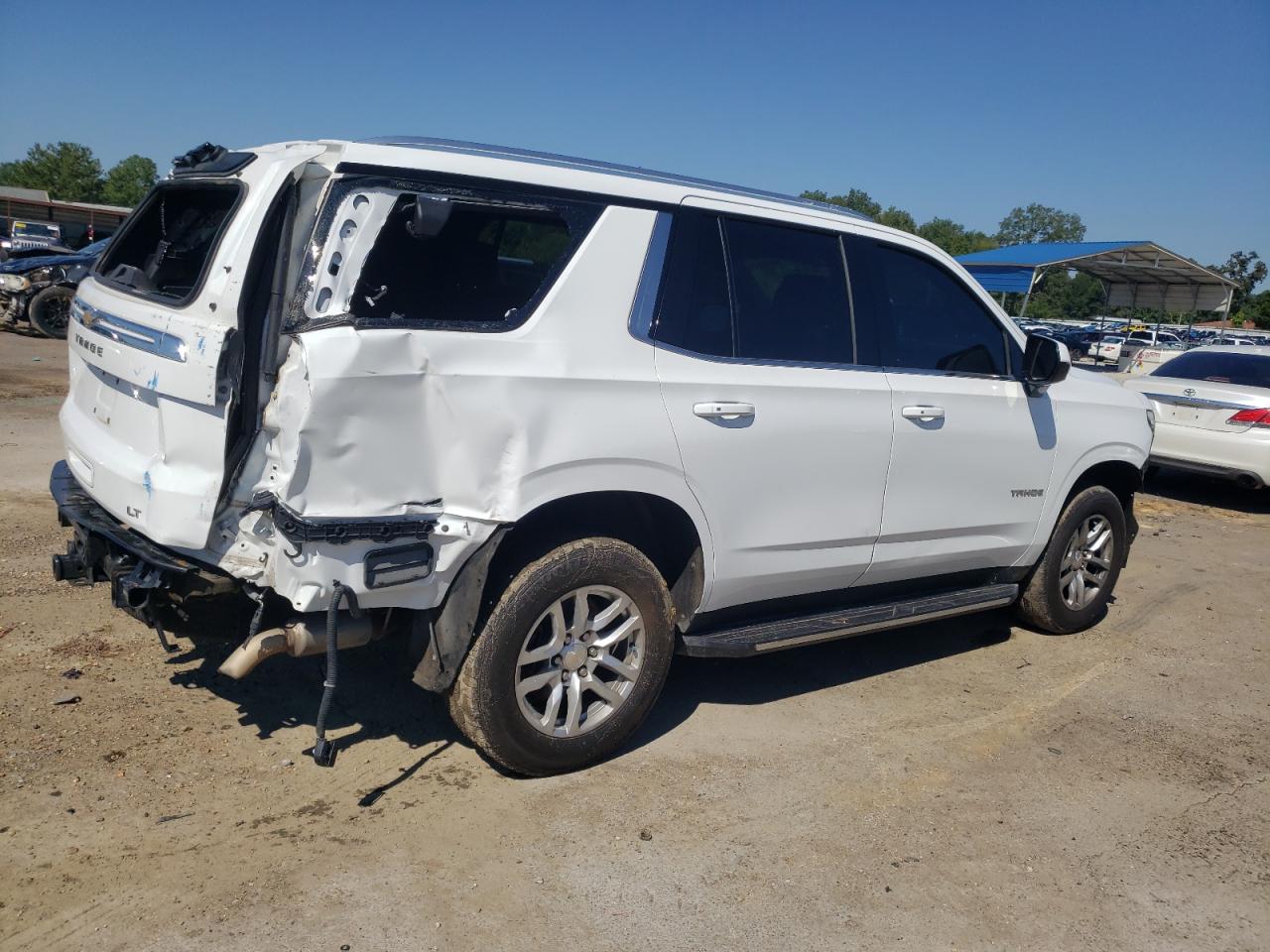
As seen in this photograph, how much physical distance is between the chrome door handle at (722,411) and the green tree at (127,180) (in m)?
98.8

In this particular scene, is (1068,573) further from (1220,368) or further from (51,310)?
(51,310)

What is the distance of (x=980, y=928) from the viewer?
317 centimetres

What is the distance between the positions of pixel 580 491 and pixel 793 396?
108 centimetres

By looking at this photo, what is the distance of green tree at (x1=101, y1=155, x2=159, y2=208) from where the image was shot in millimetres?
94231

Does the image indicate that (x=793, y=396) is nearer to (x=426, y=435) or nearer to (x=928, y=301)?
(x=928, y=301)

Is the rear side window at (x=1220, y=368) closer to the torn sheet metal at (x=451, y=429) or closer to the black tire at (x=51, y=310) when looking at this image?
the torn sheet metal at (x=451, y=429)

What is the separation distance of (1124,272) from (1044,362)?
21482 mm

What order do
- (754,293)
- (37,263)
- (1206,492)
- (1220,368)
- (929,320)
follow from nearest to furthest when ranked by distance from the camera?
(754,293) → (929,320) → (1220,368) → (1206,492) → (37,263)

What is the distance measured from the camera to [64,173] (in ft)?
296

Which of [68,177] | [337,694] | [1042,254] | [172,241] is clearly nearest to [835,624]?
[337,694]

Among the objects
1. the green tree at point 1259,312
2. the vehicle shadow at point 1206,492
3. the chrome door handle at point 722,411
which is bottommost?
the vehicle shadow at point 1206,492

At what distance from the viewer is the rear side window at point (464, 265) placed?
10.7 feet

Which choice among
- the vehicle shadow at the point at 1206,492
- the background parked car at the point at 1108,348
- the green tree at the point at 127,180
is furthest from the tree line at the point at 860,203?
the vehicle shadow at the point at 1206,492

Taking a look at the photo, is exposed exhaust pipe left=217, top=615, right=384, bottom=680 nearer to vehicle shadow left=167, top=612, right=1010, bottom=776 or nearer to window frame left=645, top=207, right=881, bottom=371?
vehicle shadow left=167, top=612, right=1010, bottom=776
